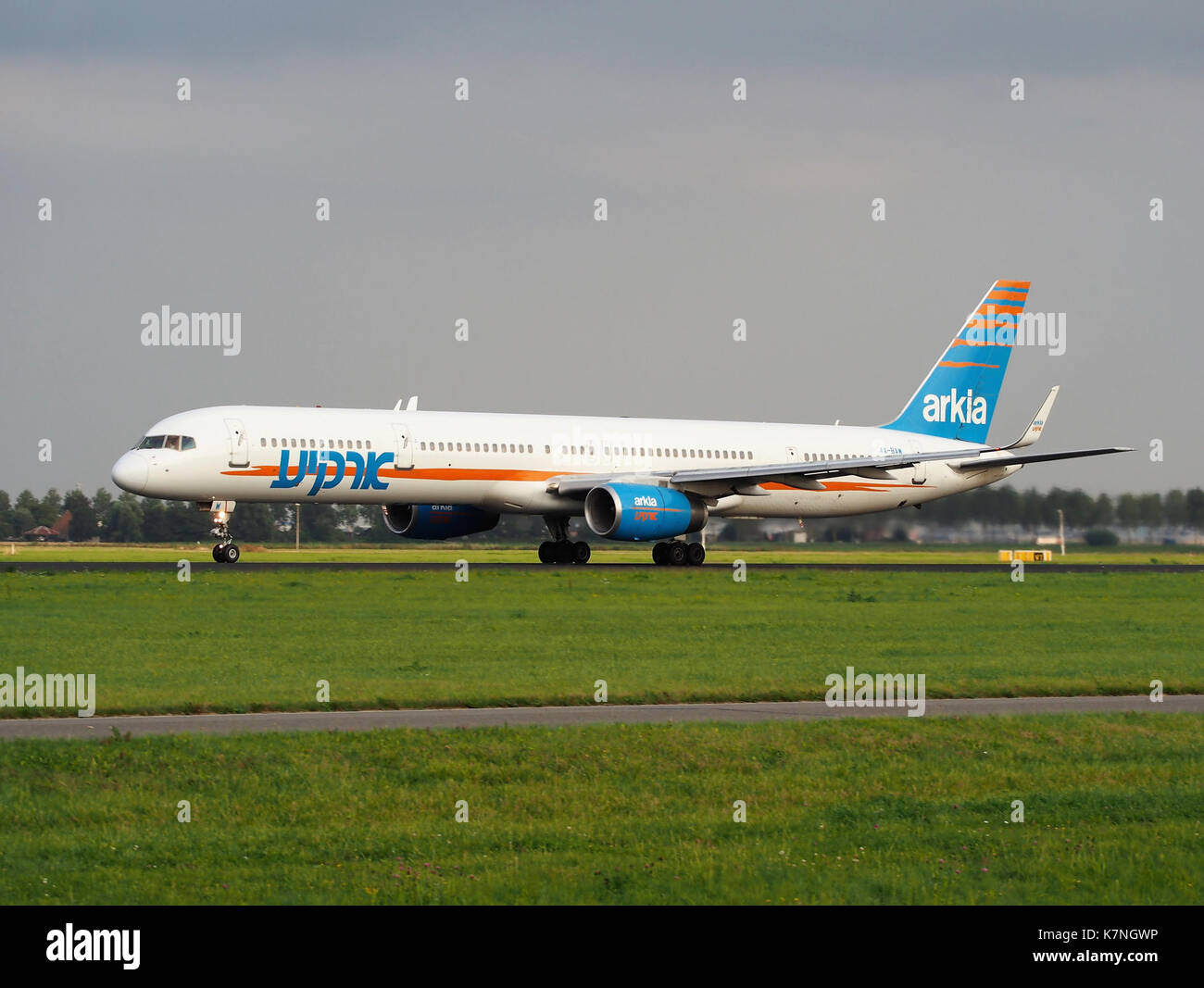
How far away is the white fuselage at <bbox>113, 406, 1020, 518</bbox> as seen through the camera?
46.1 m

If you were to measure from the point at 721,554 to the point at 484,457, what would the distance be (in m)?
23.7

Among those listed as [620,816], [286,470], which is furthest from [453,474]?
[620,816]

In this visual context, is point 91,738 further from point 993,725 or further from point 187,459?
point 187,459

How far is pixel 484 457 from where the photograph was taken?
50406 mm

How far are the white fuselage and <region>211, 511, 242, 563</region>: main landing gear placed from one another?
5.25 feet

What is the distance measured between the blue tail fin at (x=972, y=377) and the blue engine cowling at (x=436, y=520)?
17.8m

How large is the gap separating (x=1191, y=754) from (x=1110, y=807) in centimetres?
303

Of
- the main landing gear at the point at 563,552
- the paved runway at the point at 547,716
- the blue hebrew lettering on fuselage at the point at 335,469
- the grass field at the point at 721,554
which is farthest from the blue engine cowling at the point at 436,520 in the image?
the paved runway at the point at 547,716

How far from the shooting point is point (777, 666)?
972 inches

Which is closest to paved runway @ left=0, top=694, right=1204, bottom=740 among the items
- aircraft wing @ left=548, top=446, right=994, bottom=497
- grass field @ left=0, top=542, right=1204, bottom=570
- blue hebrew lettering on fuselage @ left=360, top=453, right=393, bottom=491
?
blue hebrew lettering on fuselage @ left=360, top=453, right=393, bottom=491

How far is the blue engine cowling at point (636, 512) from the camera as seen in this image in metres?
49.2

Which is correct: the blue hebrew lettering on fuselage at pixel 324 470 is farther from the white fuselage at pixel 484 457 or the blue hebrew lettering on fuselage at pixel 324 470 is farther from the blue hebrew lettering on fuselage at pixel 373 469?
the blue hebrew lettering on fuselage at pixel 373 469

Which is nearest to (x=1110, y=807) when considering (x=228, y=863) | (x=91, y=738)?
(x=228, y=863)

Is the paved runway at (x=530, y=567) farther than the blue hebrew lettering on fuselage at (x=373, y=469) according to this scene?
No
